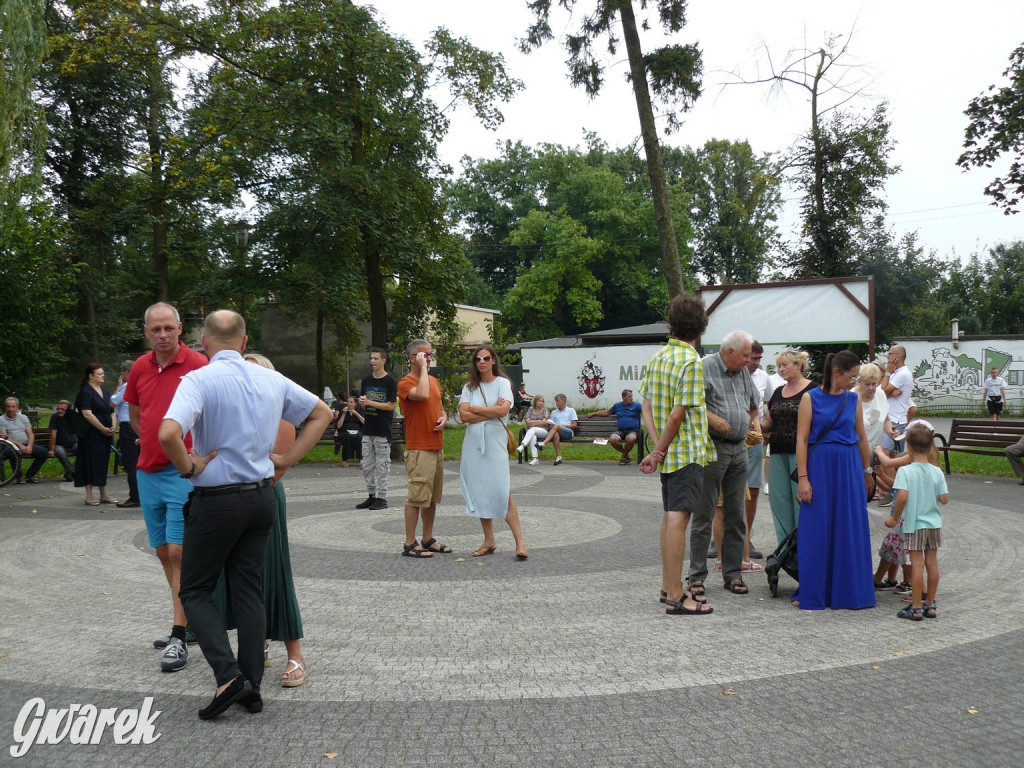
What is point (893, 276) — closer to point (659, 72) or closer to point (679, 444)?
point (659, 72)

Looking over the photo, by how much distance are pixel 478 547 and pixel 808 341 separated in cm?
1014

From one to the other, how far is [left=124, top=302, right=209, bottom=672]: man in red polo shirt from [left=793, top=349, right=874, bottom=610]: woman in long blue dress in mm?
4400

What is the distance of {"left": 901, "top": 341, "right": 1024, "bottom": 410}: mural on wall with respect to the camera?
34219 mm

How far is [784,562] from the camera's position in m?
Result: 7.00

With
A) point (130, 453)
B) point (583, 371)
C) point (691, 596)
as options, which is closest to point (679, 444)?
point (691, 596)

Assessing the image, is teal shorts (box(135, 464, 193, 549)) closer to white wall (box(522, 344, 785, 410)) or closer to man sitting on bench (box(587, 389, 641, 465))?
man sitting on bench (box(587, 389, 641, 465))

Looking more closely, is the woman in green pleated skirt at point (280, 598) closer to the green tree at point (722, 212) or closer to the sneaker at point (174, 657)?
the sneaker at point (174, 657)

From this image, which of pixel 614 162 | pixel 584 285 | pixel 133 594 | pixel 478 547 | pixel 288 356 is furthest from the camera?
pixel 614 162

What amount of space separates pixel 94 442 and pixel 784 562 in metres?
10.8

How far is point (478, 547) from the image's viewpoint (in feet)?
30.6

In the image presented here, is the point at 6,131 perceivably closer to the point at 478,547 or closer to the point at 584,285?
the point at 478,547

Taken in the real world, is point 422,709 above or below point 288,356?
below

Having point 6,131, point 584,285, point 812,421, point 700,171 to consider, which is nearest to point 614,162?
point 700,171

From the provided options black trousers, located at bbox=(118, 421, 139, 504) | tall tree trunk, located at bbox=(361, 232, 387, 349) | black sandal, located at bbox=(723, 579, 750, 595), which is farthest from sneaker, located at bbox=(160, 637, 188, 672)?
tall tree trunk, located at bbox=(361, 232, 387, 349)
